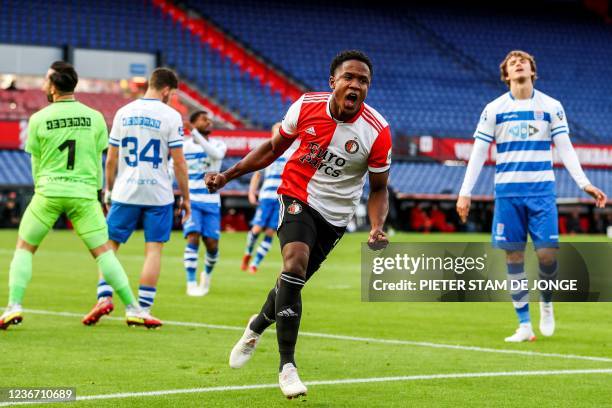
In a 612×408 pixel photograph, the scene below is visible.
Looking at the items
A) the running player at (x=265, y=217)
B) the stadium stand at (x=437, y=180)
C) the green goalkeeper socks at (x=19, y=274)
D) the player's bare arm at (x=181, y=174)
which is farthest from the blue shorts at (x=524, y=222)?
the stadium stand at (x=437, y=180)

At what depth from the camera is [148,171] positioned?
1012cm

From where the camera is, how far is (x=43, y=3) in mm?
41375

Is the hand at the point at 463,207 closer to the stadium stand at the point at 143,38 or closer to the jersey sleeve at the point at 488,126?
the jersey sleeve at the point at 488,126

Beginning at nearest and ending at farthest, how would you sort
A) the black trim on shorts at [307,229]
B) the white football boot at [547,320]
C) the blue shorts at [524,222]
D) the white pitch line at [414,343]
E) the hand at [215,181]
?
the black trim on shorts at [307,229]
the hand at [215,181]
the white pitch line at [414,343]
the blue shorts at [524,222]
the white football boot at [547,320]

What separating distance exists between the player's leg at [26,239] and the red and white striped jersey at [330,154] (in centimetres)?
311

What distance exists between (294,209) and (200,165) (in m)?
7.75

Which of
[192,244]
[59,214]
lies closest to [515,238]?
[59,214]

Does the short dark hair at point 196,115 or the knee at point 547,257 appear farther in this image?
the short dark hair at point 196,115

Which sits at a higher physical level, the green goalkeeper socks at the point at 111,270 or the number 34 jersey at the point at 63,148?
the number 34 jersey at the point at 63,148

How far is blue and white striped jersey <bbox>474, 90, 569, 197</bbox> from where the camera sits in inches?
368

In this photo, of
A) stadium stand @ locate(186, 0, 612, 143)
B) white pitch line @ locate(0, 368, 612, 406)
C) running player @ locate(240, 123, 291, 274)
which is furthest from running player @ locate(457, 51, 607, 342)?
stadium stand @ locate(186, 0, 612, 143)

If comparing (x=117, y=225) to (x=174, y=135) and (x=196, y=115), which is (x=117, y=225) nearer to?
(x=174, y=135)

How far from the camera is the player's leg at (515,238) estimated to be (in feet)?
30.8

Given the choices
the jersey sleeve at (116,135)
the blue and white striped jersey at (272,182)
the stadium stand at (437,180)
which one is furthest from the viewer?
the stadium stand at (437,180)
